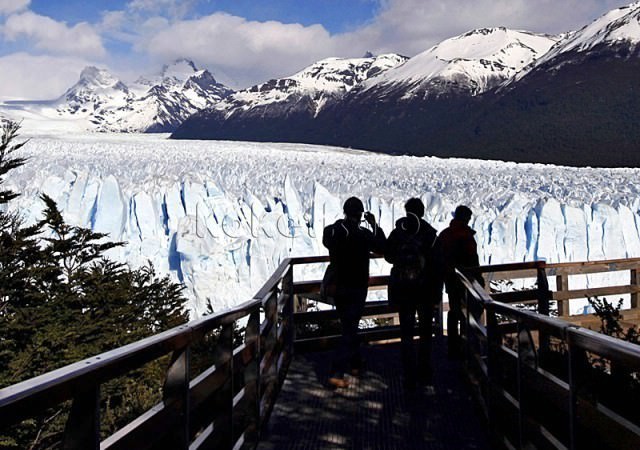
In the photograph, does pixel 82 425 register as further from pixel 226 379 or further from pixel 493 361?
pixel 493 361

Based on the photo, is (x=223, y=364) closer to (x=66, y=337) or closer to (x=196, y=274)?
(x=66, y=337)

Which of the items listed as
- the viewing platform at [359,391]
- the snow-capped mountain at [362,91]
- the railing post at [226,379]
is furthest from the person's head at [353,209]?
the snow-capped mountain at [362,91]

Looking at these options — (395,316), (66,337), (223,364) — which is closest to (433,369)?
(223,364)

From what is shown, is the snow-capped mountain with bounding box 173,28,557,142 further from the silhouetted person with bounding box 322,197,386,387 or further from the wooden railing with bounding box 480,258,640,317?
the silhouetted person with bounding box 322,197,386,387

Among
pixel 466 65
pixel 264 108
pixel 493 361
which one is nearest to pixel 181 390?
pixel 493 361

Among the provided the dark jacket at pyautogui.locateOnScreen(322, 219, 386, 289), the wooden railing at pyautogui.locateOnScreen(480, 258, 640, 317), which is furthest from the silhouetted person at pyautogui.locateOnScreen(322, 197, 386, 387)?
the wooden railing at pyautogui.locateOnScreen(480, 258, 640, 317)
